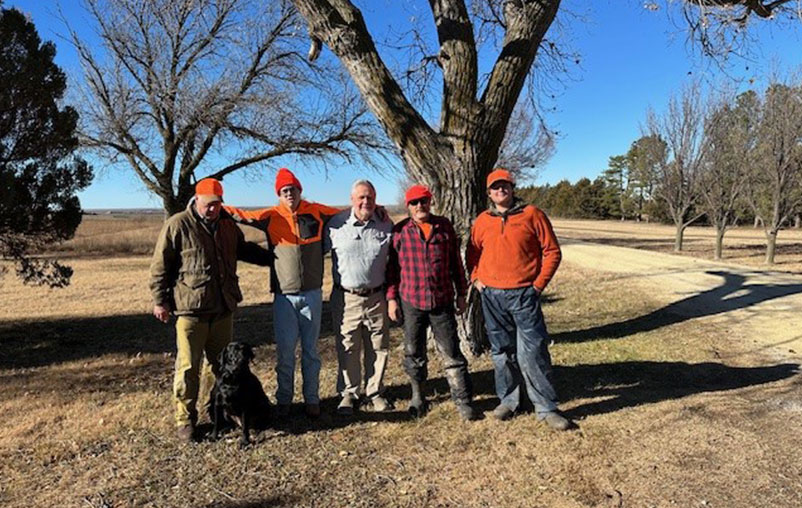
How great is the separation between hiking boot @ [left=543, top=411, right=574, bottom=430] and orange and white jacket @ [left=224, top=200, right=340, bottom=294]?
2162 mm

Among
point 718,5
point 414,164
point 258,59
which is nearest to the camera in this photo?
point 414,164

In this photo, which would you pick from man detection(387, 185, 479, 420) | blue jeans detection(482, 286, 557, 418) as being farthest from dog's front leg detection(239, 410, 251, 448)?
blue jeans detection(482, 286, 557, 418)

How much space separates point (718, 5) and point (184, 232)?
6532mm

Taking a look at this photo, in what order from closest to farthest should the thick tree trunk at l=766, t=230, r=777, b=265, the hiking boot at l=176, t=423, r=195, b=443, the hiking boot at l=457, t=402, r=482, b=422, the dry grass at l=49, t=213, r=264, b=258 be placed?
the hiking boot at l=176, t=423, r=195, b=443 < the hiking boot at l=457, t=402, r=482, b=422 < the thick tree trunk at l=766, t=230, r=777, b=265 < the dry grass at l=49, t=213, r=264, b=258

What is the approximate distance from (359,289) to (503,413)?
1.57 m

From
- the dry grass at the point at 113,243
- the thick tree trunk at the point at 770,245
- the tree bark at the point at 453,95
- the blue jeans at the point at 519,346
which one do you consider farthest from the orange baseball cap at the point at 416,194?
the dry grass at the point at 113,243

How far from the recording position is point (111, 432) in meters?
4.34

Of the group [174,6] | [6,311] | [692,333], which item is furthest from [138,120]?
[692,333]

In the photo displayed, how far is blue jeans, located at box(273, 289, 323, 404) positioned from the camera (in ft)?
14.2

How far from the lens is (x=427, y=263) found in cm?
420

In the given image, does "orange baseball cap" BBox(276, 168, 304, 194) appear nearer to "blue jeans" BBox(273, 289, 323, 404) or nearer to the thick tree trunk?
"blue jeans" BBox(273, 289, 323, 404)

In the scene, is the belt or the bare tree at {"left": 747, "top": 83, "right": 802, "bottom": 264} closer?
the belt

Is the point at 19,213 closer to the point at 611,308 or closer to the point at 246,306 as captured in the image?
the point at 246,306

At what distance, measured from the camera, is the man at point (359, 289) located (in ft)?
14.4
